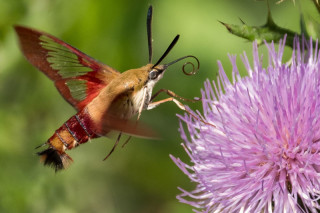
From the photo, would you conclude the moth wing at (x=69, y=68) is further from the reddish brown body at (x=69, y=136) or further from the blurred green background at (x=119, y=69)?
the blurred green background at (x=119, y=69)

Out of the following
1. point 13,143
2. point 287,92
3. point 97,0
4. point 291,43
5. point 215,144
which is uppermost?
point 97,0

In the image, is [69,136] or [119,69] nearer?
[69,136]

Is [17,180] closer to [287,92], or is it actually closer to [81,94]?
[81,94]

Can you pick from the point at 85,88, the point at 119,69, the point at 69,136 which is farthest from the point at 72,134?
the point at 119,69

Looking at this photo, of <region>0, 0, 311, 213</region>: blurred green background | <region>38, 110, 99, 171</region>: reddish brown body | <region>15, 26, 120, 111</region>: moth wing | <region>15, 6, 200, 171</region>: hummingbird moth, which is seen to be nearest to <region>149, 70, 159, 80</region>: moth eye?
<region>15, 6, 200, 171</region>: hummingbird moth

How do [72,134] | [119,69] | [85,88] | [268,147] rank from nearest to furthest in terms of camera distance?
[268,147], [72,134], [85,88], [119,69]

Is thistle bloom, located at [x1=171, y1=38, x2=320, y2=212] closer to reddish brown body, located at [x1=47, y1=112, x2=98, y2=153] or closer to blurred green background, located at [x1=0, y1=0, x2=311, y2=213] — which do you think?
reddish brown body, located at [x1=47, y1=112, x2=98, y2=153]

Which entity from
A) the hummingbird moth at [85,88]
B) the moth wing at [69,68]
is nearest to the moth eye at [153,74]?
the hummingbird moth at [85,88]

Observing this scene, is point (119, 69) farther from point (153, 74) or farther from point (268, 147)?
point (268, 147)

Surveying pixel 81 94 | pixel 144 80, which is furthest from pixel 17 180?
pixel 144 80
